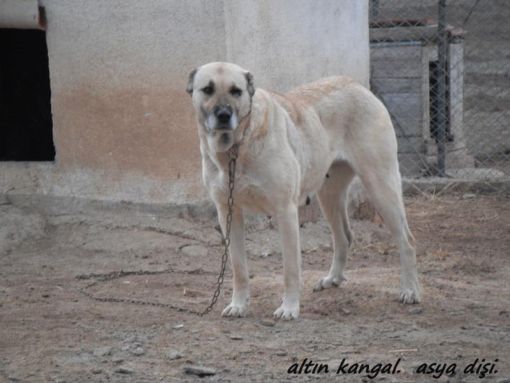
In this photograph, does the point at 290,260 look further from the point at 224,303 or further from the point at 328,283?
the point at 328,283

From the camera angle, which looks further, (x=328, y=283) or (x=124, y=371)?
(x=328, y=283)

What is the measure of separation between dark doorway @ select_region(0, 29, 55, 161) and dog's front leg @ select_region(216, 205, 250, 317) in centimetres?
437

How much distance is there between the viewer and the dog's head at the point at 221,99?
4.75 m

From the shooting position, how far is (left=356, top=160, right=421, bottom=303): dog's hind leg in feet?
18.1

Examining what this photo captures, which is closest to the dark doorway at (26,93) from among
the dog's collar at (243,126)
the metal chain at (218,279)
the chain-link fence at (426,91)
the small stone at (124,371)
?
the metal chain at (218,279)

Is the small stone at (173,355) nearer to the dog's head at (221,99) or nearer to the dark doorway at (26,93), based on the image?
the dog's head at (221,99)

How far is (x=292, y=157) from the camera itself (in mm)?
5156

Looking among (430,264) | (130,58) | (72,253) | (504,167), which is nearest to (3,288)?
(72,253)

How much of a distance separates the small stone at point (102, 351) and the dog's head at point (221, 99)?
4.12 ft

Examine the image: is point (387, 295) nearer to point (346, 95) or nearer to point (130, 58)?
point (346, 95)

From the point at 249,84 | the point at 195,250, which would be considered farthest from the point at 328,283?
the point at 249,84

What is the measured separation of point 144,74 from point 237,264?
2.27 metres

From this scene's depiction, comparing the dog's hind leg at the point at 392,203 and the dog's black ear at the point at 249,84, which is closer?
the dog's black ear at the point at 249,84

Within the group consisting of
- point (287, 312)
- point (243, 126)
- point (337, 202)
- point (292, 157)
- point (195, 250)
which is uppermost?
point (243, 126)
